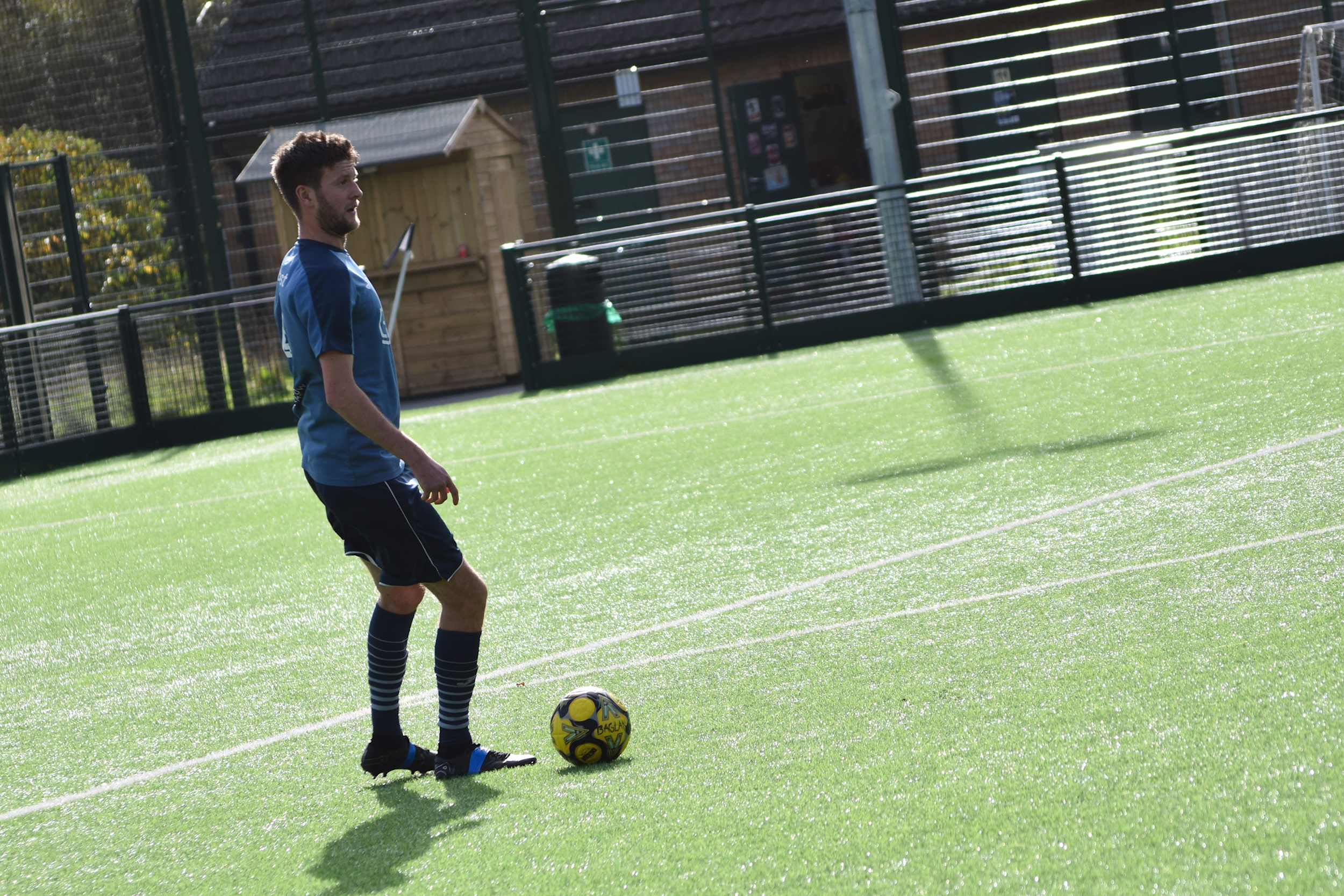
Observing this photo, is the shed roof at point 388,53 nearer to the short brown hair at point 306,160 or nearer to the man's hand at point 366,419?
the short brown hair at point 306,160

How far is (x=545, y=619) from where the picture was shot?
5.43 metres

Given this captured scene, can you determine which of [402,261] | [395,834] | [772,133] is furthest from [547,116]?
[395,834]

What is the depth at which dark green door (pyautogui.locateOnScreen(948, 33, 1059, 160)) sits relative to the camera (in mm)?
17219

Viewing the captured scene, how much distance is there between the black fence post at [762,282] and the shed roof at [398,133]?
3.44m

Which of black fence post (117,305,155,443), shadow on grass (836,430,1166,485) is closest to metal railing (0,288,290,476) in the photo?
black fence post (117,305,155,443)

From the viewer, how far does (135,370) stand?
45.5 feet

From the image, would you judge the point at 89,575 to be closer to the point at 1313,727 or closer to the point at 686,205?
the point at 1313,727

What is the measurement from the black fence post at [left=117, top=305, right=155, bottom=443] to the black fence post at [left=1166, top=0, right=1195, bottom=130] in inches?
453

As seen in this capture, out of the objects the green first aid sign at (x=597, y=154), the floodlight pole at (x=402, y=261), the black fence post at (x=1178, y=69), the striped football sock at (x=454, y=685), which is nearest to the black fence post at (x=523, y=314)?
the floodlight pole at (x=402, y=261)

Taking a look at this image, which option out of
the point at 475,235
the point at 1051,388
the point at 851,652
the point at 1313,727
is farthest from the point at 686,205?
the point at 1313,727

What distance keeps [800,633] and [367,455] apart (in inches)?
63.9

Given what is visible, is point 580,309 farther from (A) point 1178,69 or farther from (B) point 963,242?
(A) point 1178,69

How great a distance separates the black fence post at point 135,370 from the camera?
13.8 metres

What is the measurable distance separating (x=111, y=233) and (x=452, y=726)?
1426 centimetres
